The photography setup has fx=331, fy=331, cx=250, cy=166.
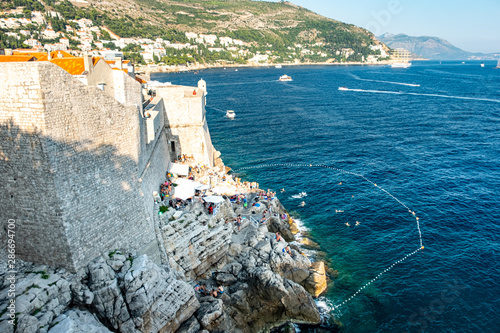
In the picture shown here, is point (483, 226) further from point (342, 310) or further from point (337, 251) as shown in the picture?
point (342, 310)

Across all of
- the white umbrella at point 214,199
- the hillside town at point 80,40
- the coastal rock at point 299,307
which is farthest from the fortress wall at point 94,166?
the hillside town at point 80,40

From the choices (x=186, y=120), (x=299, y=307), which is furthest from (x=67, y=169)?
(x=186, y=120)

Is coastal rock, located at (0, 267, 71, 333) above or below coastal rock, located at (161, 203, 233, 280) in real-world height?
above

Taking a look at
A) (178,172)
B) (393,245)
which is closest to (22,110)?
(178,172)

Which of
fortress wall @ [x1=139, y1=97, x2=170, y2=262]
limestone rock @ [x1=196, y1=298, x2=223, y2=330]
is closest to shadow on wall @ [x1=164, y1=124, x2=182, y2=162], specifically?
fortress wall @ [x1=139, y1=97, x2=170, y2=262]

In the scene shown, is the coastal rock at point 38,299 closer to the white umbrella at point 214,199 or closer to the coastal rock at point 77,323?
the coastal rock at point 77,323

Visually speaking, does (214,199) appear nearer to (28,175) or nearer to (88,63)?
(88,63)

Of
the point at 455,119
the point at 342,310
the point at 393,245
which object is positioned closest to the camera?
the point at 342,310

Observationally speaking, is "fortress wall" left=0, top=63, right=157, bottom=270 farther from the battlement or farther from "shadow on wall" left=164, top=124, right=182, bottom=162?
"shadow on wall" left=164, top=124, right=182, bottom=162
